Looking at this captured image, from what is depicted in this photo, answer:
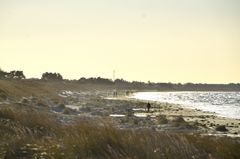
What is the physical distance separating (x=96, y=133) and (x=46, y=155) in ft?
5.24

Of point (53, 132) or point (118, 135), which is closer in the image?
point (118, 135)

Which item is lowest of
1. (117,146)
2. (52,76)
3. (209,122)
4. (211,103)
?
(209,122)

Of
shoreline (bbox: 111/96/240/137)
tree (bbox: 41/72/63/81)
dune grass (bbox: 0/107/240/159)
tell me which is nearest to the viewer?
dune grass (bbox: 0/107/240/159)

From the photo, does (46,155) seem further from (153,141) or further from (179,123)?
(179,123)

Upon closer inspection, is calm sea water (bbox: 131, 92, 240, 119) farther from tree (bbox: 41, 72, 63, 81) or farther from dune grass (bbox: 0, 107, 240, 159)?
tree (bbox: 41, 72, 63, 81)

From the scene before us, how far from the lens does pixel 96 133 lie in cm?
1209

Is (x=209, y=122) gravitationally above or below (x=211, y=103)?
below

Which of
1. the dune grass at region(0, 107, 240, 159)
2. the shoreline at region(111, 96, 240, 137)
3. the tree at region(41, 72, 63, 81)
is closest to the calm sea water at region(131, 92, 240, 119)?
the shoreline at region(111, 96, 240, 137)

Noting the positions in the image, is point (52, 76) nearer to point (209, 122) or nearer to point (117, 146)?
point (209, 122)

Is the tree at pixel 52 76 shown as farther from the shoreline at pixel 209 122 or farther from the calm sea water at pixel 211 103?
the shoreline at pixel 209 122

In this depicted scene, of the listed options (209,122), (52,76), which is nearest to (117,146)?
(209,122)

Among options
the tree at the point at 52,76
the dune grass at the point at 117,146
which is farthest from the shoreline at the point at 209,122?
the tree at the point at 52,76

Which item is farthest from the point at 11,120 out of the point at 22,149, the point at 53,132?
the point at 22,149

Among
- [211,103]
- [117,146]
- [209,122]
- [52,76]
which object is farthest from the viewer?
[52,76]
